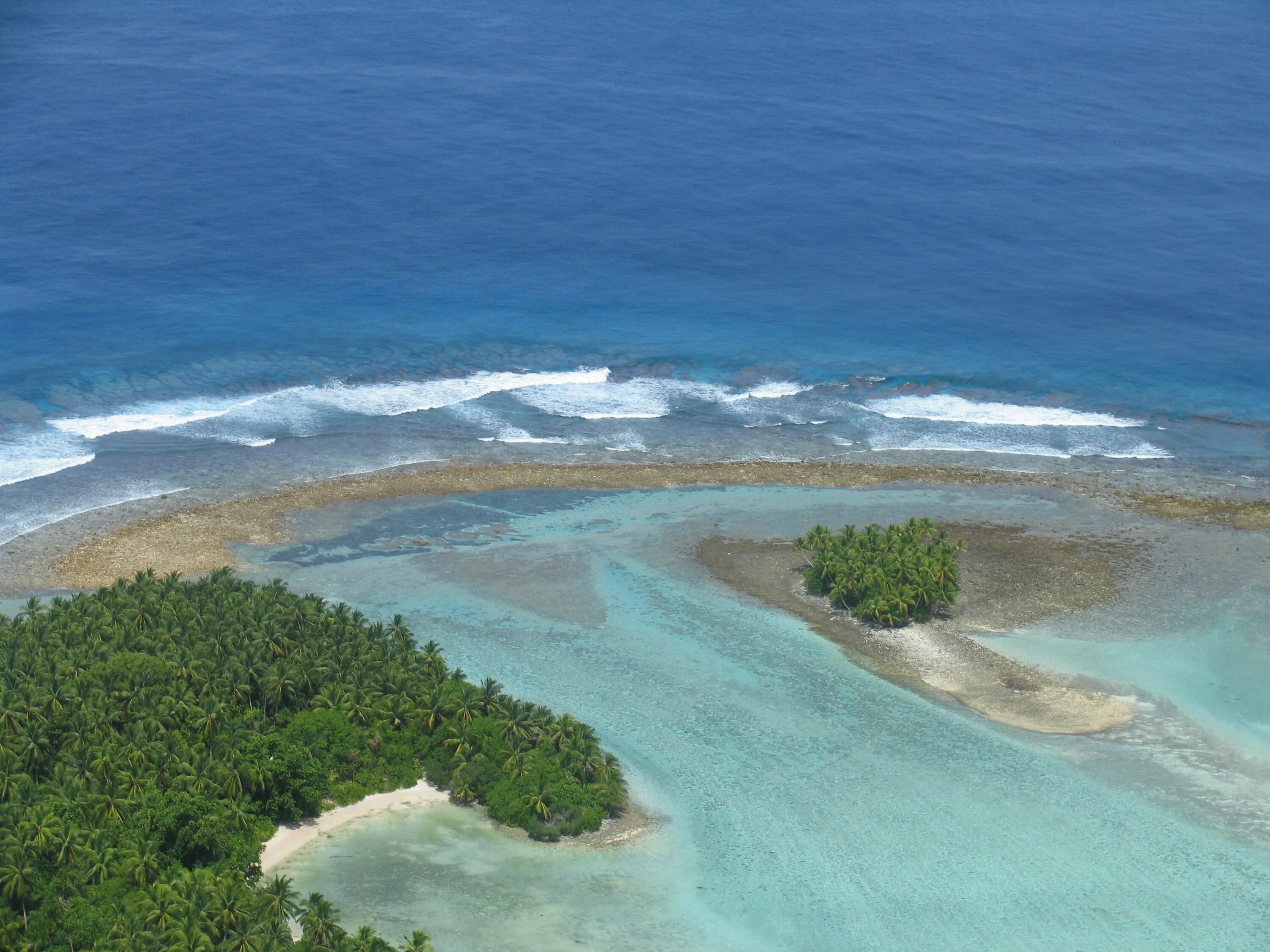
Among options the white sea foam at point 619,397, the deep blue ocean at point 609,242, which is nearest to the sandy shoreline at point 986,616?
the deep blue ocean at point 609,242

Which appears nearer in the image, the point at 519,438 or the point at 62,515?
the point at 62,515

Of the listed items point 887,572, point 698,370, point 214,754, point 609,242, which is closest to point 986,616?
point 887,572

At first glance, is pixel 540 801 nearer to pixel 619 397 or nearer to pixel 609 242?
pixel 619 397

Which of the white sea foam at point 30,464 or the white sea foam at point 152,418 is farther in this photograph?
the white sea foam at point 152,418

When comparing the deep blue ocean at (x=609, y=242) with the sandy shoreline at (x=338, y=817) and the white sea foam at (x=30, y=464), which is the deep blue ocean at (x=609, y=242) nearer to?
the white sea foam at (x=30, y=464)

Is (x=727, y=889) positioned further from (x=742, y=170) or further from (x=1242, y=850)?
(x=742, y=170)

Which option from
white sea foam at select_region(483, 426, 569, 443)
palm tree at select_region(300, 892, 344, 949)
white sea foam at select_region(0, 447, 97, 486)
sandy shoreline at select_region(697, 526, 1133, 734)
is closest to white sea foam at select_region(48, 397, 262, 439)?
white sea foam at select_region(0, 447, 97, 486)

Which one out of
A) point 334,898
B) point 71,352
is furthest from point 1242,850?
point 71,352
